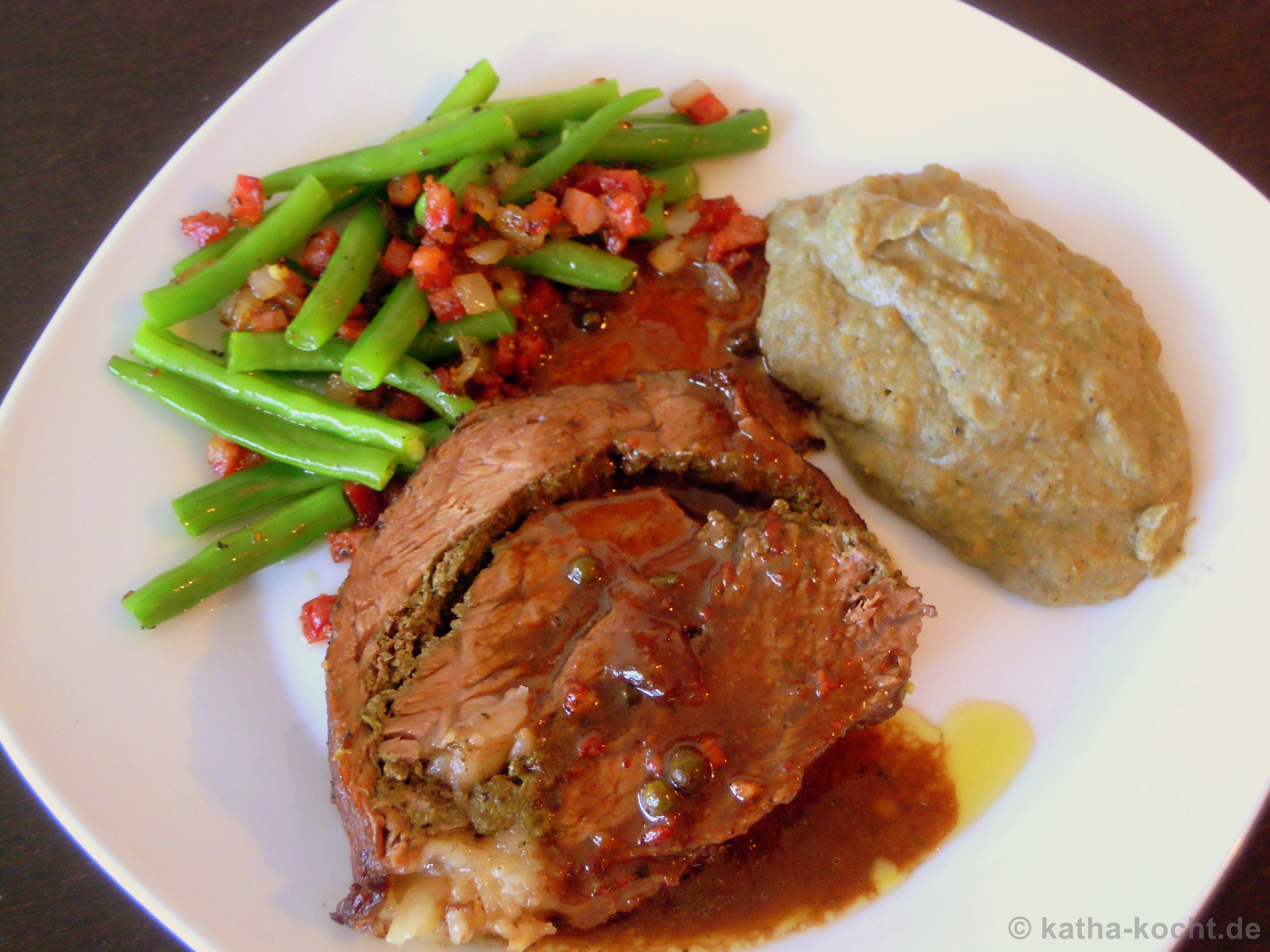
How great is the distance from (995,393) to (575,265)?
1.85m

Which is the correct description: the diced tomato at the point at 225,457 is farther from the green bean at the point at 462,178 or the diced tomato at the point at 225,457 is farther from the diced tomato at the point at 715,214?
the diced tomato at the point at 715,214

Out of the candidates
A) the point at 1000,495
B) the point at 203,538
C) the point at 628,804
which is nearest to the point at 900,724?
the point at 1000,495

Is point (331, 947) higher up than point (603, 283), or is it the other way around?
point (603, 283)

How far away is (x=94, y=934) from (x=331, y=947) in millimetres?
1178

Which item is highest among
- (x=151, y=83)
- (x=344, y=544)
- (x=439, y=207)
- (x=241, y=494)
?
(x=151, y=83)

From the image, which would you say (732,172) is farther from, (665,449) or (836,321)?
(665,449)

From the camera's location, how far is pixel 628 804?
2.74m

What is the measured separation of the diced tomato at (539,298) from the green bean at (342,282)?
66 centimetres

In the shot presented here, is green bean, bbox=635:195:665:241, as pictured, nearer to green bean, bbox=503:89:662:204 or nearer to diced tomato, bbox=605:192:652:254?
diced tomato, bbox=605:192:652:254

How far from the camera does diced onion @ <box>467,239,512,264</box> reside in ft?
12.1

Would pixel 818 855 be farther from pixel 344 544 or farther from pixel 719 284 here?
pixel 719 284

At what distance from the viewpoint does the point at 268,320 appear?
3561 mm

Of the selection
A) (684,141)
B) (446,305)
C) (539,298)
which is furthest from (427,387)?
(684,141)

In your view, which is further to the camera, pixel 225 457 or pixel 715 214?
pixel 715 214
